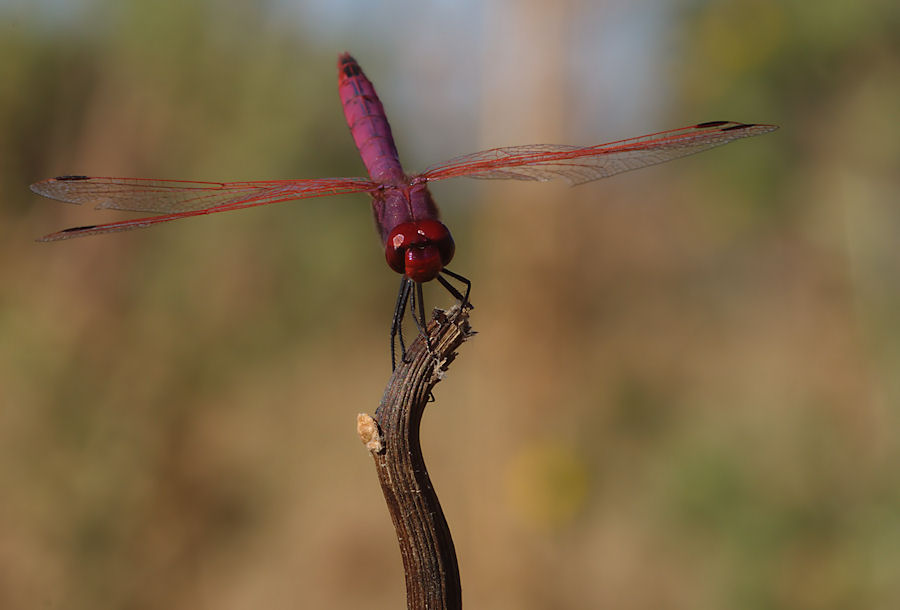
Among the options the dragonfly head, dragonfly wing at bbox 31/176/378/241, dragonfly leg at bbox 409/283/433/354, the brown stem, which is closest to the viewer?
the brown stem

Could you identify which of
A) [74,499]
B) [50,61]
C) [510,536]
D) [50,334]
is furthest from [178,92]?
[510,536]

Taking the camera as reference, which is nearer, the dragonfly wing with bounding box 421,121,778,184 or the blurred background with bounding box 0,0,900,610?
the dragonfly wing with bounding box 421,121,778,184

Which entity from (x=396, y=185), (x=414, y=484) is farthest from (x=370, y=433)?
(x=396, y=185)

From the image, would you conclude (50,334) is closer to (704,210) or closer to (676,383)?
(676,383)

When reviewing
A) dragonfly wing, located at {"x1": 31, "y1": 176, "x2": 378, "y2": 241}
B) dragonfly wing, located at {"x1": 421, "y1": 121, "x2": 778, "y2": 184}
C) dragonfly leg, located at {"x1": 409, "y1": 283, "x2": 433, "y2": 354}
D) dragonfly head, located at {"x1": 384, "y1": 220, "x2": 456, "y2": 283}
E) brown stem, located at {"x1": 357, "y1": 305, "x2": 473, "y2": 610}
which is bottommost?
brown stem, located at {"x1": 357, "y1": 305, "x2": 473, "y2": 610}

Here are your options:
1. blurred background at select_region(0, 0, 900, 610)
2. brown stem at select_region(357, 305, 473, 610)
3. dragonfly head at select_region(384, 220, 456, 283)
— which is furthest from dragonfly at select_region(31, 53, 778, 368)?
blurred background at select_region(0, 0, 900, 610)

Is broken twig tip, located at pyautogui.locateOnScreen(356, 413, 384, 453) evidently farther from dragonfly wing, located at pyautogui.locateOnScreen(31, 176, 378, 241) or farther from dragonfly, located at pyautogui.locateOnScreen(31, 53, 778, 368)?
dragonfly wing, located at pyautogui.locateOnScreen(31, 176, 378, 241)

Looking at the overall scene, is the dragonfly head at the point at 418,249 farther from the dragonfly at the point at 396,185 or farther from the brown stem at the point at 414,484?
the brown stem at the point at 414,484
